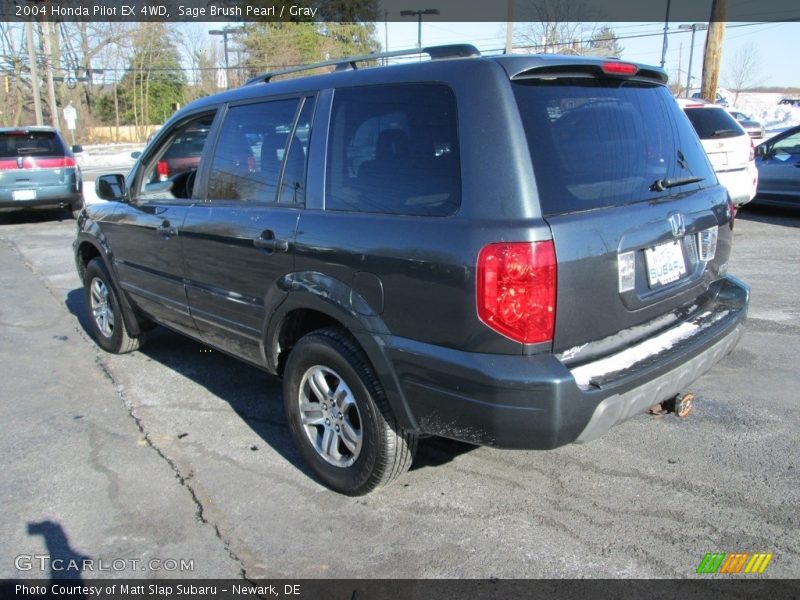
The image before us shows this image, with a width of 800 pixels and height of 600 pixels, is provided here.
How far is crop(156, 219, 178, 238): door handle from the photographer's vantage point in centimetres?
414

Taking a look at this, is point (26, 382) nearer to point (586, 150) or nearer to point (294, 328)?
point (294, 328)

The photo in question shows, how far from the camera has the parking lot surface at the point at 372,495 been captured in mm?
2752

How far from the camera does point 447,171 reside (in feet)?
8.58

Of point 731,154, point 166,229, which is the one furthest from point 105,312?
point 731,154

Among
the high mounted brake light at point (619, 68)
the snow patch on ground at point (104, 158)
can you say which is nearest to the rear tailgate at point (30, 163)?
the high mounted brake light at point (619, 68)

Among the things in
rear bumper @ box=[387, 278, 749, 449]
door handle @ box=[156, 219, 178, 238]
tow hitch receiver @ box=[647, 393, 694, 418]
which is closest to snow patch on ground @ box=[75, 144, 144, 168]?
door handle @ box=[156, 219, 178, 238]

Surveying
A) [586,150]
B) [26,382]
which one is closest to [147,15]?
[26,382]

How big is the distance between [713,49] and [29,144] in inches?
574

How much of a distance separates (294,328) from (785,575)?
7.79 feet

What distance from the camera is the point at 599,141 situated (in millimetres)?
2781

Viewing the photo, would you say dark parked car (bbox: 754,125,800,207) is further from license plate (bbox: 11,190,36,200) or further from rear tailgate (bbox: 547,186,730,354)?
license plate (bbox: 11,190,36,200)

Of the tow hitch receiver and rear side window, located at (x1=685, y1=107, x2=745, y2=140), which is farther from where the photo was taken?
rear side window, located at (x1=685, y1=107, x2=745, y2=140)

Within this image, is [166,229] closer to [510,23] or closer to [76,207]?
[76,207]

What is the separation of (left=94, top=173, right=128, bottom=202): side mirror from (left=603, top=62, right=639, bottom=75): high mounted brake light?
347 cm
